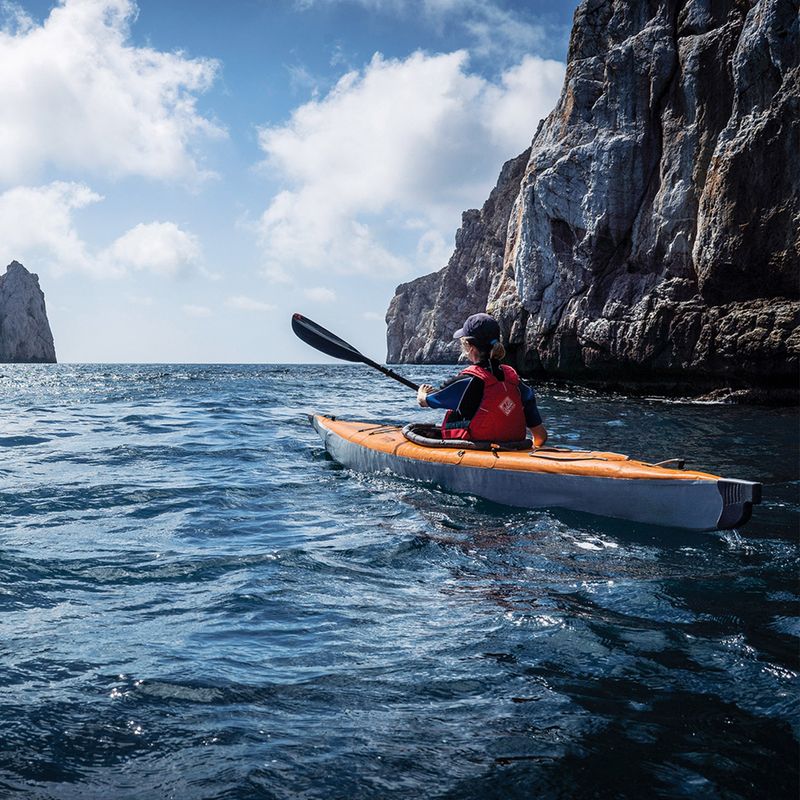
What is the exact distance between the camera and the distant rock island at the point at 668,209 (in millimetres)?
16734

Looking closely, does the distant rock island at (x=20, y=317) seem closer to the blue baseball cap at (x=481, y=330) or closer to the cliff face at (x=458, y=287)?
the cliff face at (x=458, y=287)

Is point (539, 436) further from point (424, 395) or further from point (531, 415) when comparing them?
point (424, 395)

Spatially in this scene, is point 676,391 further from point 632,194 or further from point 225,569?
point 225,569

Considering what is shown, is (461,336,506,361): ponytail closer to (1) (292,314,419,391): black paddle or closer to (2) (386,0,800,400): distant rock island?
(1) (292,314,419,391): black paddle

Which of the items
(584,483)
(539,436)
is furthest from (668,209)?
(584,483)

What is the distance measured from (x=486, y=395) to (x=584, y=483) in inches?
55.8

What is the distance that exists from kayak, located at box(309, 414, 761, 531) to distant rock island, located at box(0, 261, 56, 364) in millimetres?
117219

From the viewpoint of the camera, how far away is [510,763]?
2.02 m

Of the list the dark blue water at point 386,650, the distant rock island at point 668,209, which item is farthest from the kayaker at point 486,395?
the distant rock island at point 668,209

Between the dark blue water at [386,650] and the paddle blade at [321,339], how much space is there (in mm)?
3788

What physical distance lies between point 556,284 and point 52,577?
2364 cm

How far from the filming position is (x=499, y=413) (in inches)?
254

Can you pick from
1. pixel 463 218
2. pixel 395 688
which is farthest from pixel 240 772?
pixel 463 218

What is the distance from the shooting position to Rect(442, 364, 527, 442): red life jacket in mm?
6320
